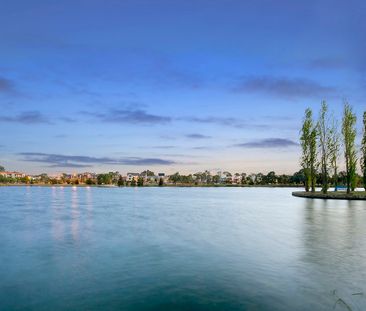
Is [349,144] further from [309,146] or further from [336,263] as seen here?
[336,263]

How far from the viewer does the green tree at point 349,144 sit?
69688 millimetres

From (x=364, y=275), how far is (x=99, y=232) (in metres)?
19.4

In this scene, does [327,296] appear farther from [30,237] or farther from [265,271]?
[30,237]

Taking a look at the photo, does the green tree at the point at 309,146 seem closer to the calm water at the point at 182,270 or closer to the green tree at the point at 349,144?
the green tree at the point at 349,144

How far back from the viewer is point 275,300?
38.1ft

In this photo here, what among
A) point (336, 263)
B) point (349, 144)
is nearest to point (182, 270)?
point (336, 263)

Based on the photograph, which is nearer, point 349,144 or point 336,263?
point 336,263

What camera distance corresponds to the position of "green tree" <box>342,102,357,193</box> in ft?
229

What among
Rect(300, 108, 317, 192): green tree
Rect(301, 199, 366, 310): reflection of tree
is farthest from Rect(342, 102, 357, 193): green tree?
Rect(301, 199, 366, 310): reflection of tree

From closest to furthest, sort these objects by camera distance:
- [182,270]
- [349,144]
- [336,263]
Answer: [182,270] → [336,263] → [349,144]

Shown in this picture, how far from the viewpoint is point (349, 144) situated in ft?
231

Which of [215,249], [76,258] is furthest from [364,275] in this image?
[76,258]

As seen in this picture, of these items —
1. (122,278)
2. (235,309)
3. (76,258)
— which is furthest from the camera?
(76,258)

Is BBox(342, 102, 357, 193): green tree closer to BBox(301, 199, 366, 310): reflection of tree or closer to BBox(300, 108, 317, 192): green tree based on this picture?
BBox(300, 108, 317, 192): green tree
